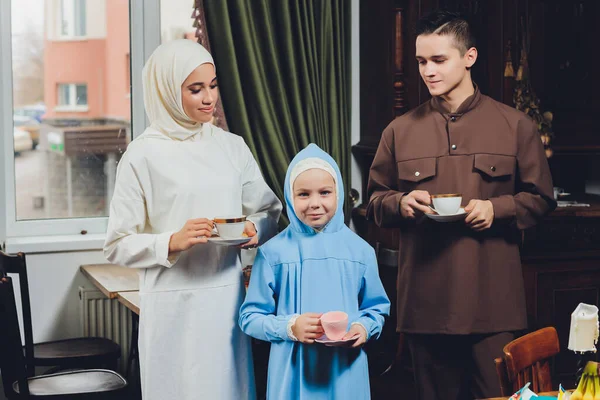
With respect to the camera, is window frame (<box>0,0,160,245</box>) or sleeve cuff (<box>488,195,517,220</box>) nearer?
sleeve cuff (<box>488,195,517,220</box>)

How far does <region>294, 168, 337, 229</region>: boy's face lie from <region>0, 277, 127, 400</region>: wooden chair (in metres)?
1.05

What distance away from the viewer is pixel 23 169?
4.02 meters

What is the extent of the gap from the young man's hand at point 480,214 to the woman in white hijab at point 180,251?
0.59 meters

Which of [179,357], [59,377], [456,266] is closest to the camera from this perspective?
[179,357]

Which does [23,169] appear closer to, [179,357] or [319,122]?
[319,122]

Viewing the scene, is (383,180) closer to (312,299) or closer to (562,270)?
(312,299)

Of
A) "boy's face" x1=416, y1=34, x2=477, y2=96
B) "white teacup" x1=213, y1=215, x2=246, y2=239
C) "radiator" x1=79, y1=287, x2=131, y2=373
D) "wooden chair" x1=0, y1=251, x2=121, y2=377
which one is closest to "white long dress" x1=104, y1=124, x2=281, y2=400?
"white teacup" x1=213, y1=215, x2=246, y2=239

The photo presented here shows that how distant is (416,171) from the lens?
8.99 ft

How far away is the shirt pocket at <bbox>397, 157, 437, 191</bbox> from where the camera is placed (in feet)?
8.92

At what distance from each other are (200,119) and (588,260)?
2.15 m

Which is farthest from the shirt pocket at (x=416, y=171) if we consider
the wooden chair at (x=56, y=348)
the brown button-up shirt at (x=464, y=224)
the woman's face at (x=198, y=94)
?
the wooden chair at (x=56, y=348)

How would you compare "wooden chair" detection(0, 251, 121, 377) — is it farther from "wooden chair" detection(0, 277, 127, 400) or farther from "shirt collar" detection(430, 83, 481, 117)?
"shirt collar" detection(430, 83, 481, 117)

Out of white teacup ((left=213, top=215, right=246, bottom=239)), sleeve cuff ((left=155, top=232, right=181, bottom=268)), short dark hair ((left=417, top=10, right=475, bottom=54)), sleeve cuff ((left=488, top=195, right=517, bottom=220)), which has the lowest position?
sleeve cuff ((left=155, top=232, right=181, bottom=268))

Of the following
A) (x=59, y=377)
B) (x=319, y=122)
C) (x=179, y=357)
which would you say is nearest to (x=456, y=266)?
(x=179, y=357)
